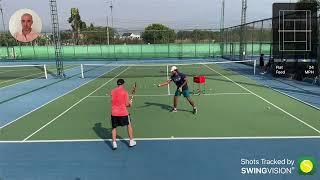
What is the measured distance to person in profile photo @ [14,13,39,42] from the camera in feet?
86.1

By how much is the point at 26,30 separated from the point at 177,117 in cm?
1709

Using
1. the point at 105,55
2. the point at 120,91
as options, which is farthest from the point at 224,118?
the point at 105,55

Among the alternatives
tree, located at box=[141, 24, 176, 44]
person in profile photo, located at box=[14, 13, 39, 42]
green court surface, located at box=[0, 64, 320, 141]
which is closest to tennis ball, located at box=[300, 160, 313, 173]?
green court surface, located at box=[0, 64, 320, 141]

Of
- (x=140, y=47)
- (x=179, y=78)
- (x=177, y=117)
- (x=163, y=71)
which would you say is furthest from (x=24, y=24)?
(x=140, y=47)

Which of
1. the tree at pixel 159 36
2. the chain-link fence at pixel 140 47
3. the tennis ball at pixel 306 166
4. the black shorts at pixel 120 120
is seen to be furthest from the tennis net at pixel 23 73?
the tennis ball at pixel 306 166

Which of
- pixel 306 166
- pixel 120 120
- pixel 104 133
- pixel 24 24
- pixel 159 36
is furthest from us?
pixel 159 36

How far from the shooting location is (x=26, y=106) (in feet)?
53.2

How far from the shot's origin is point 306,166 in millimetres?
8359

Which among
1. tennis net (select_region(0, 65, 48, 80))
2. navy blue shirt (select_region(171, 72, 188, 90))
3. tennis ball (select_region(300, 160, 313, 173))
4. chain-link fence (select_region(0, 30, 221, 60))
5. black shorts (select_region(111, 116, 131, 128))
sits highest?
chain-link fence (select_region(0, 30, 221, 60))

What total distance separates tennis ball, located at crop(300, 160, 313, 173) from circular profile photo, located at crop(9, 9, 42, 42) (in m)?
21.2

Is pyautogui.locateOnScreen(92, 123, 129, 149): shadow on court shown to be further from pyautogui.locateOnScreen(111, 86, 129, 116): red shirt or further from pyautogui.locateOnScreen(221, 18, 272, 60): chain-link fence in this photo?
pyautogui.locateOnScreen(221, 18, 272, 60): chain-link fence

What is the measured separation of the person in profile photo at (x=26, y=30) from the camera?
86.1 ft

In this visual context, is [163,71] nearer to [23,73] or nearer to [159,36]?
[23,73]

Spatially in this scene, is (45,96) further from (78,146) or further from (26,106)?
(78,146)
